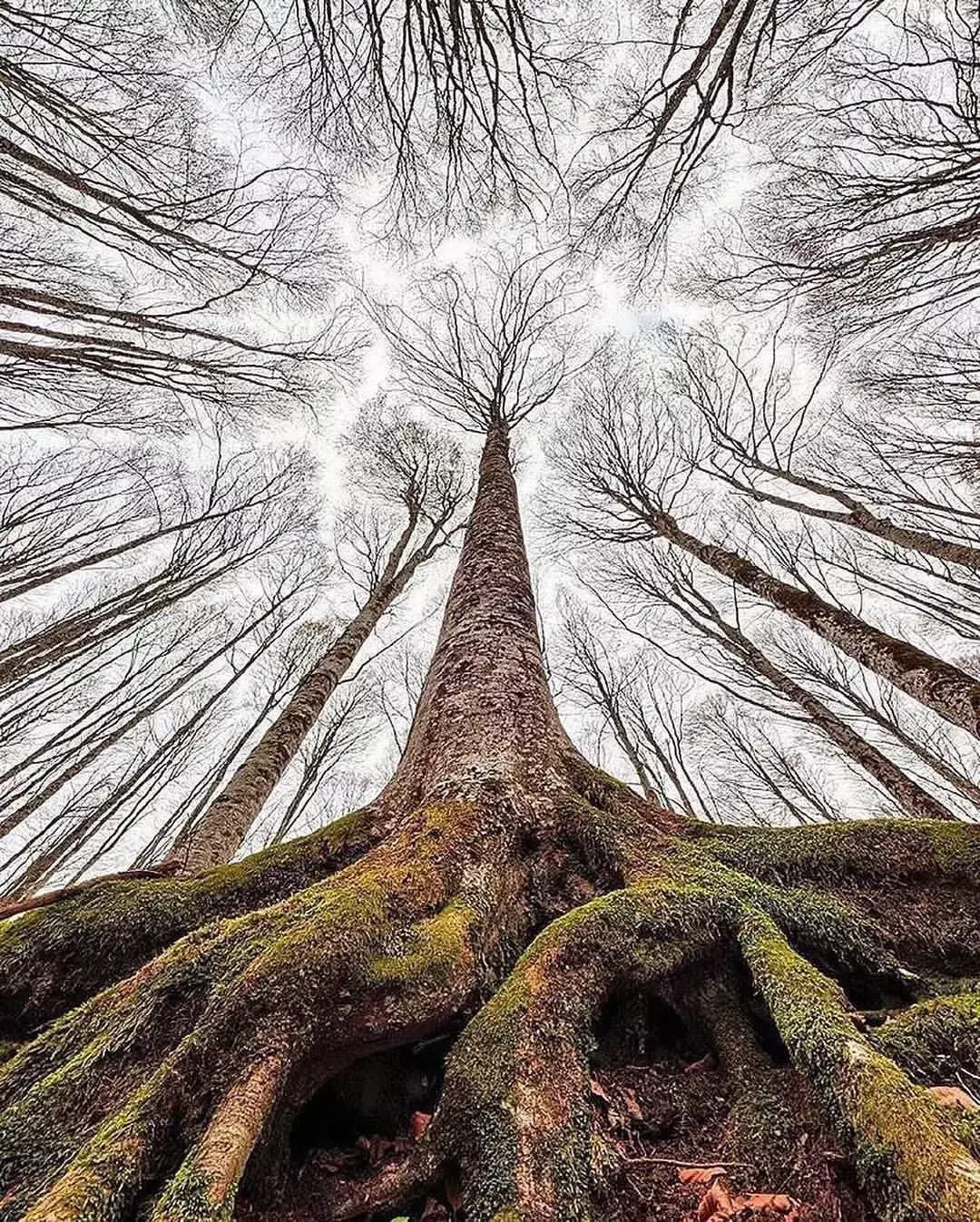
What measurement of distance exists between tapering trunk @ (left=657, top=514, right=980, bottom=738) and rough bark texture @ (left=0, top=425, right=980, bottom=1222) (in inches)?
103

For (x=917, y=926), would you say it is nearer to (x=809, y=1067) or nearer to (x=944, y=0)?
(x=809, y=1067)

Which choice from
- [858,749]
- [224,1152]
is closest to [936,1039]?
[224,1152]

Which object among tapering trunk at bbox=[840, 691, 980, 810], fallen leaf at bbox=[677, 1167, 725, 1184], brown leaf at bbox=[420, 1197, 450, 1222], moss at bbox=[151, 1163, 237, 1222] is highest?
tapering trunk at bbox=[840, 691, 980, 810]

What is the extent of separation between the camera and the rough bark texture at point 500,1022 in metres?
1.25

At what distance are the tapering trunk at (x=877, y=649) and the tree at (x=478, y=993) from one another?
2617mm

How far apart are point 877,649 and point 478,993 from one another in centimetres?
533

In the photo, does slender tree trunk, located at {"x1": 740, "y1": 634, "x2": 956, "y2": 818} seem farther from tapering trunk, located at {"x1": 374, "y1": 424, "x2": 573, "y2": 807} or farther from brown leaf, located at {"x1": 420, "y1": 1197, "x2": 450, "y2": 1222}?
brown leaf, located at {"x1": 420, "y1": 1197, "x2": 450, "y2": 1222}

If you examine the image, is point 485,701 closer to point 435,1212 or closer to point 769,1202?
point 435,1212

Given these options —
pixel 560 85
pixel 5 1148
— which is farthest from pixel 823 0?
pixel 5 1148

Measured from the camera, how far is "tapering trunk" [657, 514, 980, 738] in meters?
4.67

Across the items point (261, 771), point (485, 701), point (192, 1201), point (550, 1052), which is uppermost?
point (261, 771)

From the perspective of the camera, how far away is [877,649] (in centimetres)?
566

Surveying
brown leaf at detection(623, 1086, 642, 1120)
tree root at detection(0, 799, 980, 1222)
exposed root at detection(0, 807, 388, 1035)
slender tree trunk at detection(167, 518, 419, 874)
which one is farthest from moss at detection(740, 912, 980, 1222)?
slender tree trunk at detection(167, 518, 419, 874)

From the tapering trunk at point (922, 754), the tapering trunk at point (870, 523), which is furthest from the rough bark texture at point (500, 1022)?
the tapering trunk at point (922, 754)
